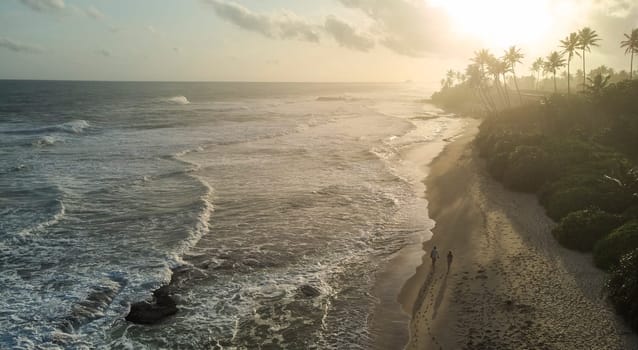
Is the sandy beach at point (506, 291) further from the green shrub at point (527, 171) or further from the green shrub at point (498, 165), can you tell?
the green shrub at point (498, 165)

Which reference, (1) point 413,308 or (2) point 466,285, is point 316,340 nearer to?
(1) point 413,308

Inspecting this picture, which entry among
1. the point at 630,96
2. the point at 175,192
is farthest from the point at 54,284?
the point at 630,96

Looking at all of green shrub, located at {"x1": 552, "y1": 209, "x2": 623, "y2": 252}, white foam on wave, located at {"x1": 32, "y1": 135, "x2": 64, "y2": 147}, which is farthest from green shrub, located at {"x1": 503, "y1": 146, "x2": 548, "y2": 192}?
white foam on wave, located at {"x1": 32, "y1": 135, "x2": 64, "y2": 147}

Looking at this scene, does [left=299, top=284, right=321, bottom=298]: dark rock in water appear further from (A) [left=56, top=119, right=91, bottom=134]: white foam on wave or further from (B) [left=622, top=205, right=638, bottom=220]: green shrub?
(A) [left=56, top=119, right=91, bottom=134]: white foam on wave

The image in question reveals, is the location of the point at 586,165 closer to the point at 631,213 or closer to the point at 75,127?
the point at 631,213

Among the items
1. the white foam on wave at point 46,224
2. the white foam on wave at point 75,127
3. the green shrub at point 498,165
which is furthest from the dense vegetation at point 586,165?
the white foam on wave at point 75,127

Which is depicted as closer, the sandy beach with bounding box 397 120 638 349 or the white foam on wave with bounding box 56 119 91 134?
the sandy beach with bounding box 397 120 638 349
